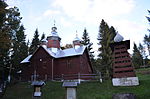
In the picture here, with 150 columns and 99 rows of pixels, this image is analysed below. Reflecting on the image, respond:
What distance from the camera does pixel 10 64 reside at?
1476 inches

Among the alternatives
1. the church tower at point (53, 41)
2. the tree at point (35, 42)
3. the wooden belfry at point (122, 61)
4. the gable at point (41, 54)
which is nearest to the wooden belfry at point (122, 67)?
the wooden belfry at point (122, 61)

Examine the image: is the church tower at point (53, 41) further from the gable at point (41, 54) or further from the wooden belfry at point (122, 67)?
the wooden belfry at point (122, 67)

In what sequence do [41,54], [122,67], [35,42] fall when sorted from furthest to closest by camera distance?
[35,42] < [41,54] < [122,67]

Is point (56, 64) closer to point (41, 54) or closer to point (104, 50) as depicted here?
point (41, 54)

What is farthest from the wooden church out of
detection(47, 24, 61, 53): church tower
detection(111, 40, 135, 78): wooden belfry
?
detection(111, 40, 135, 78): wooden belfry

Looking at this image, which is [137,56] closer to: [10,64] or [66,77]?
[66,77]

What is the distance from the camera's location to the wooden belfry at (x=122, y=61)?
19.0m

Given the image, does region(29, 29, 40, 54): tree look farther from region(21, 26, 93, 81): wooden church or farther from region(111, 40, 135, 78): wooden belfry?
region(111, 40, 135, 78): wooden belfry

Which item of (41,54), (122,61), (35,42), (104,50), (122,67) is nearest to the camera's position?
(122,67)

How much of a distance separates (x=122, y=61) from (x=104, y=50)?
11854 millimetres

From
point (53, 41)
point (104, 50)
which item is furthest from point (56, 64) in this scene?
point (104, 50)

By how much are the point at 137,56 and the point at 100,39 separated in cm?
1950

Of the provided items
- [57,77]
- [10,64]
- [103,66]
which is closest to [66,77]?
[57,77]

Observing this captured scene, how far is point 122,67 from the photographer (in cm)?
1939
